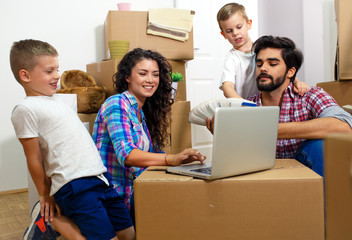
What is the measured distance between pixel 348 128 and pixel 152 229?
2.92 ft

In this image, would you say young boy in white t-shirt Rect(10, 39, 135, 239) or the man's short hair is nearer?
young boy in white t-shirt Rect(10, 39, 135, 239)

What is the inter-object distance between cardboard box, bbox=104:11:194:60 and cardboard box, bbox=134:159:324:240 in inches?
65.6

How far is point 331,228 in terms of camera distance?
20.0 inches

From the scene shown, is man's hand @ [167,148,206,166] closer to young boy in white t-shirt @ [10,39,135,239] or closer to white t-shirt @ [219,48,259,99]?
young boy in white t-shirt @ [10,39,135,239]

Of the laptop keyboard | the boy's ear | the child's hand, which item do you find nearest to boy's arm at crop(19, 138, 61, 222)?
the child's hand

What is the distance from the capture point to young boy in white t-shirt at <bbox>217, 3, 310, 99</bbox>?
1911mm

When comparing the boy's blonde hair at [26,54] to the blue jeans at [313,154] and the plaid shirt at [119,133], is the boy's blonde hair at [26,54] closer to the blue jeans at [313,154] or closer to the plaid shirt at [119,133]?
the plaid shirt at [119,133]

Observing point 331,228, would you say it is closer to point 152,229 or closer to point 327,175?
point 327,175

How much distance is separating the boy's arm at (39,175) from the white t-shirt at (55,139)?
0.03 metres

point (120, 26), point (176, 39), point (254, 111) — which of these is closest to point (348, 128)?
point (254, 111)

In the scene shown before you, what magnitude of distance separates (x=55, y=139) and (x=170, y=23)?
148 centimetres

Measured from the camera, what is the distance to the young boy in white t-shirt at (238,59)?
6.27 ft

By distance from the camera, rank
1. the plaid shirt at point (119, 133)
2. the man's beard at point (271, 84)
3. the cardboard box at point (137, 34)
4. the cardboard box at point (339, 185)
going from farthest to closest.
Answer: the cardboard box at point (137, 34) < the man's beard at point (271, 84) < the plaid shirt at point (119, 133) < the cardboard box at point (339, 185)

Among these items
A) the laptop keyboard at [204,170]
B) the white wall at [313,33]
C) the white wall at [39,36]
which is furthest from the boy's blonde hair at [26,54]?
the white wall at [313,33]
